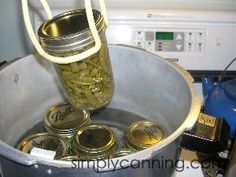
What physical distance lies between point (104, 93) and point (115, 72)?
0.48ft

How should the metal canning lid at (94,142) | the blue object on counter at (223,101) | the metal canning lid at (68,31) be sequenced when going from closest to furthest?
the metal canning lid at (68,31), the metal canning lid at (94,142), the blue object on counter at (223,101)

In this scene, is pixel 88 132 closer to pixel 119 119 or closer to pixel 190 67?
pixel 119 119

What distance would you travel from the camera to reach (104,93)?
1.74 feet

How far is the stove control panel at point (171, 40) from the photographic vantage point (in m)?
0.76

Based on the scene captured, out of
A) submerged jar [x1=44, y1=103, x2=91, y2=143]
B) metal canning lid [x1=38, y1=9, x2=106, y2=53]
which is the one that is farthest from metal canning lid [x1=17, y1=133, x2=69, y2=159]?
metal canning lid [x1=38, y1=9, x2=106, y2=53]

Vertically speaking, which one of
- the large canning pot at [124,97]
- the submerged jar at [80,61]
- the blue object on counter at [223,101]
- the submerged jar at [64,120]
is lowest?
the blue object on counter at [223,101]

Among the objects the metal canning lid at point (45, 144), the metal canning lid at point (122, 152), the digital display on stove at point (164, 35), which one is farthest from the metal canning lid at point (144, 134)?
the digital display on stove at point (164, 35)

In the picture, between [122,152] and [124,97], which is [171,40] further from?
[122,152]

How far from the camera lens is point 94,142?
0.57m

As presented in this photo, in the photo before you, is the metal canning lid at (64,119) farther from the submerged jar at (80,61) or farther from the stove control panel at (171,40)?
the stove control panel at (171,40)

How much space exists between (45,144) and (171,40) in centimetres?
38

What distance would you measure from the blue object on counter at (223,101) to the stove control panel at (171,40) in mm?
98

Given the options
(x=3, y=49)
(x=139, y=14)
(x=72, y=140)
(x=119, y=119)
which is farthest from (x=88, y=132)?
(x=3, y=49)

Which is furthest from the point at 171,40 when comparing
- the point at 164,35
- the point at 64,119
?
the point at 64,119
